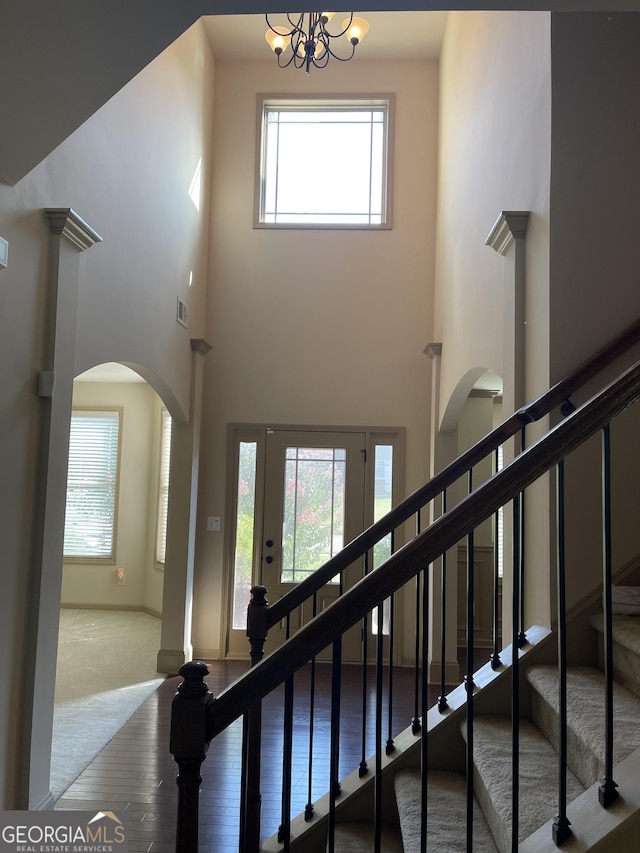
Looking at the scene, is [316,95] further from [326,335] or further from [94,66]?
[94,66]

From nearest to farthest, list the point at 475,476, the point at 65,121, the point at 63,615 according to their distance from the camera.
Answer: the point at 65,121 → the point at 475,476 → the point at 63,615

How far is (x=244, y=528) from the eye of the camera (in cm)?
600

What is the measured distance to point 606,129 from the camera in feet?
8.38

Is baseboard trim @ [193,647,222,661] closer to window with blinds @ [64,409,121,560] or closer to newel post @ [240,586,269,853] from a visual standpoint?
window with blinds @ [64,409,121,560]

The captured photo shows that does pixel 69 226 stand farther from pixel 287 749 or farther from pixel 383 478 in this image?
pixel 383 478

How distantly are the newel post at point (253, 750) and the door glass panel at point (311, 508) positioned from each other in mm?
3529

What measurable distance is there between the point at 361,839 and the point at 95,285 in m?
2.91

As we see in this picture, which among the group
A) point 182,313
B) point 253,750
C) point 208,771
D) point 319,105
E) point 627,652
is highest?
point 319,105

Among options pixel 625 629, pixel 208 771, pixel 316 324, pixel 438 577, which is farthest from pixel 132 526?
pixel 625 629

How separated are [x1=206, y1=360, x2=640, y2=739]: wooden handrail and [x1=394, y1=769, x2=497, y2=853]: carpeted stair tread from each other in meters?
0.80

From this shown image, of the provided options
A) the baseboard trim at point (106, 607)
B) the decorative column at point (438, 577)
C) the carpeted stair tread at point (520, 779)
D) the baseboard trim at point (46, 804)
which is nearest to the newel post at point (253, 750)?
the carpeted stair tread at point (520, 779)

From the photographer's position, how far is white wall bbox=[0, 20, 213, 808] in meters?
2.80

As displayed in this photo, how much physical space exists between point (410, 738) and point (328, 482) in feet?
12.4


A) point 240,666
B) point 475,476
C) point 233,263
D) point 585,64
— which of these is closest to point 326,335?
point 233,263
